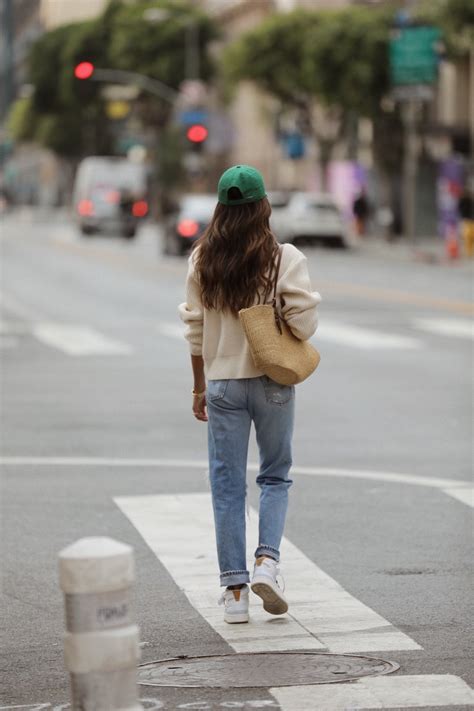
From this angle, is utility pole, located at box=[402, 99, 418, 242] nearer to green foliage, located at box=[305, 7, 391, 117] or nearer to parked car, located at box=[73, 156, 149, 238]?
green foliage, located at box=[305, 7, 391, 117]

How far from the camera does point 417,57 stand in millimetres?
47031

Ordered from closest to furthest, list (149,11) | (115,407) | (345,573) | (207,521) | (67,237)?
(345,573)
(207,521)
(115,407)
(67,237)
(149,11)

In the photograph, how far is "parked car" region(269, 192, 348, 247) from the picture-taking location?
51906mm

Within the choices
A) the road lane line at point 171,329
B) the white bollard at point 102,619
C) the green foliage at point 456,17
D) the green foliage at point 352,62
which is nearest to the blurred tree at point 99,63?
the green foliage at point 352,62

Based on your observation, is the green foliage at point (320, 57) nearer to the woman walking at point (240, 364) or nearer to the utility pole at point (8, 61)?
the woman walking at point (240, 364)

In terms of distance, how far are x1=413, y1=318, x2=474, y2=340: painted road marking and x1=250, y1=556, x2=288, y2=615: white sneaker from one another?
47.3 ft

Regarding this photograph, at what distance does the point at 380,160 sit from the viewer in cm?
5906

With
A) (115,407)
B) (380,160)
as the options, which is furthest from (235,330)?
(380,160)

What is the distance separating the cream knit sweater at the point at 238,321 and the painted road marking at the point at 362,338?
12885 mm

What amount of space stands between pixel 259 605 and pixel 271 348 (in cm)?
109

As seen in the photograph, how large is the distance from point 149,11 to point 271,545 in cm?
8530

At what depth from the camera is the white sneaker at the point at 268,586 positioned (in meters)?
6.58

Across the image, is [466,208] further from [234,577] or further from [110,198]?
[234,577]

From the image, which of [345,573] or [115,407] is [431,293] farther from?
[345,573]
